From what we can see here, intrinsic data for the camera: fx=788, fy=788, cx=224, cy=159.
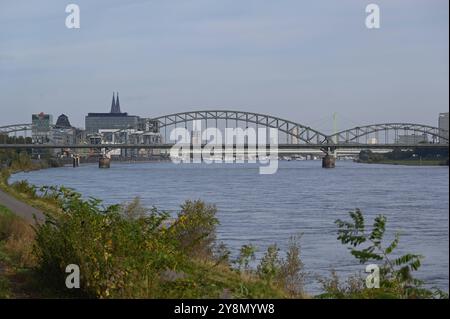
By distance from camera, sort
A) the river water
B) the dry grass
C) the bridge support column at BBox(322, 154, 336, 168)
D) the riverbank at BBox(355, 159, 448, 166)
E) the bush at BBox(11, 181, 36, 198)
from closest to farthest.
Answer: the dry grass → the river water → the bush at BBox(11, 181, 36, 198) → the riverbank at BBox(355, 159, 448, 166) → the bridge support column at BBox(322, 154, 336, 168)

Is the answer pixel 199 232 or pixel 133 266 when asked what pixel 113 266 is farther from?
Answer: pixel 199 232

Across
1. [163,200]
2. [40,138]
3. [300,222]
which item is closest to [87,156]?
[40,138]

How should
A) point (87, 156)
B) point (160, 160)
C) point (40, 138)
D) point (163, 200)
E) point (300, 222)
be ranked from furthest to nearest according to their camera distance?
point (160, 160)
point (87, 156)
point (40, 138)
point (163, 200)
point (300, 222)

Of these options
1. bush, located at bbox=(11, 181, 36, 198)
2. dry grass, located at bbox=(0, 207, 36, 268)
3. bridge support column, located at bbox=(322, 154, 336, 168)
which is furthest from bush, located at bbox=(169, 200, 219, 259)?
bridge support column, located at bbox=(322, 154, 336, 168)

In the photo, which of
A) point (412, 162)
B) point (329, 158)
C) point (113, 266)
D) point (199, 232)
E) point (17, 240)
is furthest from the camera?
point (329, 158)

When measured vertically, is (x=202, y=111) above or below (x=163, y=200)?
above

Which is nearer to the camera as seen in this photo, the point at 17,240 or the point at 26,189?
the point at 17,240

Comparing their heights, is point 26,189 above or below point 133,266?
below

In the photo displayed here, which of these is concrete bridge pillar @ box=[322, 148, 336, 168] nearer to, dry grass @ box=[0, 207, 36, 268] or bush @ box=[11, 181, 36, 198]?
bush @ box=[11, 181, 36, 198]

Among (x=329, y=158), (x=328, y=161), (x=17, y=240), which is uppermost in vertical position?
(x=17, y=240)

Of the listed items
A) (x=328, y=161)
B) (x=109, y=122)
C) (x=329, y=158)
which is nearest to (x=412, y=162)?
(x=328, y=161)
